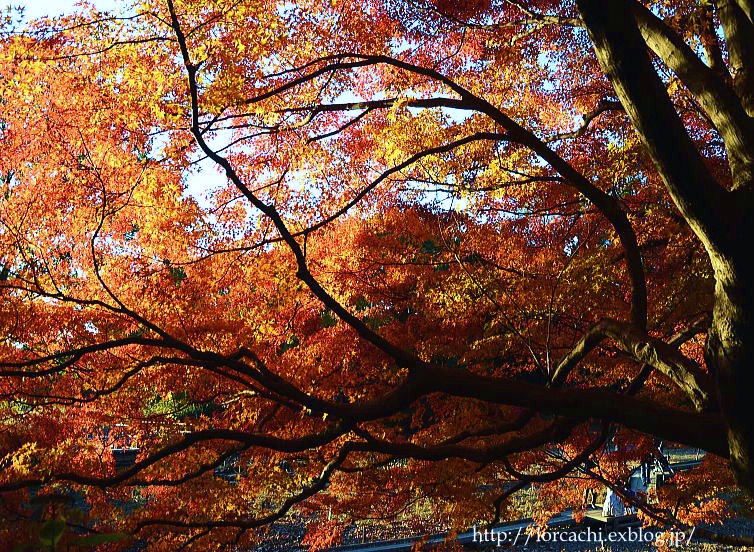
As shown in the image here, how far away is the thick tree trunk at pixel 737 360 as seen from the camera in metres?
3.28

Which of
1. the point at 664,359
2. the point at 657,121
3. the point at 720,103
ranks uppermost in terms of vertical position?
the point at 720,103

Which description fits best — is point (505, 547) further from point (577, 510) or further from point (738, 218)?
point (738, 218)

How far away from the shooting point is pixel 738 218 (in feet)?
10.7

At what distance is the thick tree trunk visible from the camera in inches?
129

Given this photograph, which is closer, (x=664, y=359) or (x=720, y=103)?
(x=720, y=103)

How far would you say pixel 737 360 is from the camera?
332 centimetres

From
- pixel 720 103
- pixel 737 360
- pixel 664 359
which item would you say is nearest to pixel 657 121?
pixel 720 103

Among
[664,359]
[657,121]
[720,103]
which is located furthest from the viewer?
[664,359]

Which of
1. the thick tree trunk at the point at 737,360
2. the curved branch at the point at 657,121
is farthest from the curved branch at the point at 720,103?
the thick tree trunk at the point at 737,360

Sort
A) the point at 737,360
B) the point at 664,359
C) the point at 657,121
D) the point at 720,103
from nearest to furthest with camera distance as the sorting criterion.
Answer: the point at 657,121
the point at 737,360
the point at 720,103
the point at 664,359

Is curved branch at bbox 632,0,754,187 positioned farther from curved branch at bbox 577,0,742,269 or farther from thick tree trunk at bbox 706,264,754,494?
thick tree trunk at bbox 706,264,754,494

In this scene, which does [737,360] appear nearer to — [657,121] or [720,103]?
[657,121]

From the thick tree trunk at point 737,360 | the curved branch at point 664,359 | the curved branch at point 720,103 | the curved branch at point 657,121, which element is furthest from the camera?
the curved branch at point 664,359

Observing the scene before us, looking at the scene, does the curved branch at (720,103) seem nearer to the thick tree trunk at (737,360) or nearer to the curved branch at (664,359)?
the thick tree trunk at (737,360)
